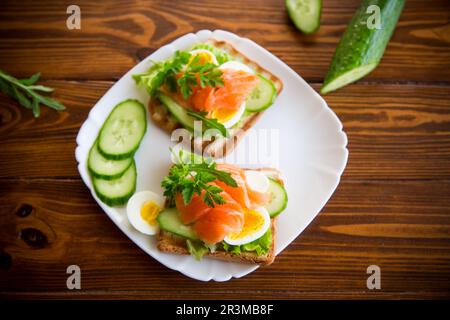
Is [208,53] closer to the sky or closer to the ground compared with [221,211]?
closer to the sky

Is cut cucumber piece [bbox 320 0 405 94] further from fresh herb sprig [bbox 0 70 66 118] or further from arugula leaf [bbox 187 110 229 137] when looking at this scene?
fresh herb sprig [bbox 0 70 66 118]

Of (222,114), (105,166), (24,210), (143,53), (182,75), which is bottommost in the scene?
(24,210)

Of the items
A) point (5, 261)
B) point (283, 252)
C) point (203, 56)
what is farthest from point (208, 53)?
point (5, 261)

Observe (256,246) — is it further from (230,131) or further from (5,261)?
(5,261)

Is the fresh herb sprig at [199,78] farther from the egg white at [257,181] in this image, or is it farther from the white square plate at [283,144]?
the egg white at [257,181]

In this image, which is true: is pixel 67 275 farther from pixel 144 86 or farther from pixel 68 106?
pixel 144 86
